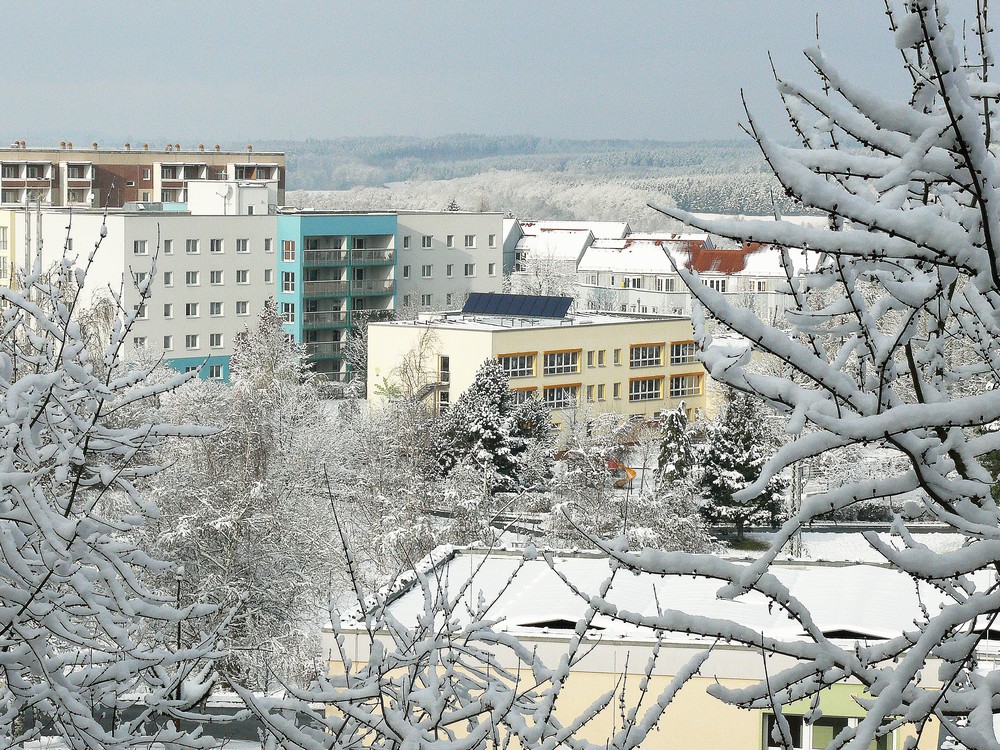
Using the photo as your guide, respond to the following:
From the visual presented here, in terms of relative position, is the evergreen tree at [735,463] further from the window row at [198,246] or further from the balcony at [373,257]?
the balcony at [373,257]

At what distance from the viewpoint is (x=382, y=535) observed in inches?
1127

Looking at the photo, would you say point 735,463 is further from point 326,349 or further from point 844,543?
point 326,349

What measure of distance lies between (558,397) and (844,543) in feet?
50.6

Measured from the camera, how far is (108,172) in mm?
78000

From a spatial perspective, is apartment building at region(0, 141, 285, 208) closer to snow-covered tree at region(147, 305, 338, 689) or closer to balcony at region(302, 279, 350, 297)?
balcony at region(302, 279, 350, 297)

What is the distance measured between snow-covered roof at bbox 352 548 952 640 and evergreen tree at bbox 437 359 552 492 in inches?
705

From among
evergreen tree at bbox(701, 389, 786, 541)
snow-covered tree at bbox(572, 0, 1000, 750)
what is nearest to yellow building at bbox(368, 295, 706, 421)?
evergreen tree at bbox(701, 389, 786, 541)

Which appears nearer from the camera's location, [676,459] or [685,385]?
[676,459]

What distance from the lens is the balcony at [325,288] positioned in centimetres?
5694

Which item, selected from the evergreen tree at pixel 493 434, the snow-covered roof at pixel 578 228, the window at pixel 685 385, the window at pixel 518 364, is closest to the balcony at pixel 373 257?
the window at pixel 518 364

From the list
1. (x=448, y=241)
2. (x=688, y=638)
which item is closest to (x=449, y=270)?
(x=448, y=241)

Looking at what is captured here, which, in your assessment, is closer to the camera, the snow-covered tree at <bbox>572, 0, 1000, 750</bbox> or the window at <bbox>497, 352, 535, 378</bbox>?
the snow-covered tree at <bbox>572, 0, 1000, 750</bbox>

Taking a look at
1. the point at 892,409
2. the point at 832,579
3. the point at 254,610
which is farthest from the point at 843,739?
the point at 254,610

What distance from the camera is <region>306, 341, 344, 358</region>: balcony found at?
57.1 meters
